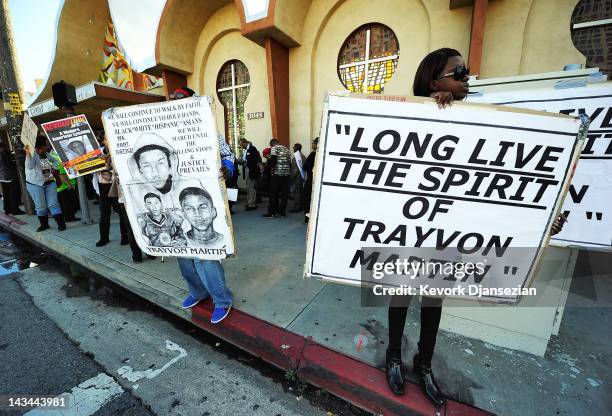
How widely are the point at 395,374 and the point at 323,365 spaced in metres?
0.53

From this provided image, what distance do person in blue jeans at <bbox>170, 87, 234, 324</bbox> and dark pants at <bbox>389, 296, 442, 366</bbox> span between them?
1.59 m

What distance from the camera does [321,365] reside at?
1982mm

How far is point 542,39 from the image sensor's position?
4586 mm

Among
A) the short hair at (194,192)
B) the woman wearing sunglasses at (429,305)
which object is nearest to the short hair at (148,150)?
the short hair at (194,192)

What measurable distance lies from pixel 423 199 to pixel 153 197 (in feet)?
7.40

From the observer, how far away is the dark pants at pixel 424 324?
1658 millimetres

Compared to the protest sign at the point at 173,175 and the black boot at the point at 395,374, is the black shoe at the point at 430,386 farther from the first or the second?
the protest sign at the point at 173,175

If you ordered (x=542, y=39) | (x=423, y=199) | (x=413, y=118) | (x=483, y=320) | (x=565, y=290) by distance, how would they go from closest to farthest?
(x=413, y=118) < (x=423, y=199) < (x=565, y=290) < (x=483, y=320) < (x=542, y=39)

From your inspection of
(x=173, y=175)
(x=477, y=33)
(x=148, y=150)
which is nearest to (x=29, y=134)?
(x=148, y=150)

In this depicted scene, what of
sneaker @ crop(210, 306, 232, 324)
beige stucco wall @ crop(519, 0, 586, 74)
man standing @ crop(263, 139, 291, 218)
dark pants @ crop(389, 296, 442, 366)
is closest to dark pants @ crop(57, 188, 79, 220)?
man standing @ crop(263, 139, 291, 218)

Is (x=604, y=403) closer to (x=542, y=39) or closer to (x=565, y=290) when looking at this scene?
(x=565, y=290)

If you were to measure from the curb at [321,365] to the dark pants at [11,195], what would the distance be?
786 cm

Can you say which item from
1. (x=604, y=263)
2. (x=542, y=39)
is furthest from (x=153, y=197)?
(x=542, y=39)

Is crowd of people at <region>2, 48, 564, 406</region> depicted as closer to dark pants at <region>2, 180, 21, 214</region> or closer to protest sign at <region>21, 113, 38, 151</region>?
protest sign at <region>21, 113, 38, 151</region>
